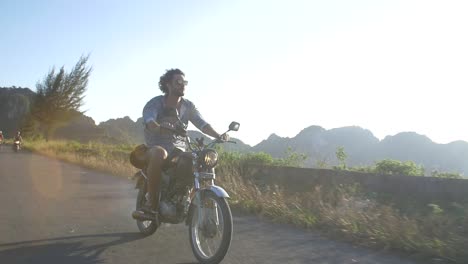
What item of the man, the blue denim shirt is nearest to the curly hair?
the man

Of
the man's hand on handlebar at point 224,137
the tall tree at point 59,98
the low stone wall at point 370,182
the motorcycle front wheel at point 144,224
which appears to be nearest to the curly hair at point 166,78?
the man's hand on handlebar at point 224,137

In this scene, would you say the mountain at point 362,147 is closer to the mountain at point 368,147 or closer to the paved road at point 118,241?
the mountain at point 368,147

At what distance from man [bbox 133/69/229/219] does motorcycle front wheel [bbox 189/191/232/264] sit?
2.26 feet

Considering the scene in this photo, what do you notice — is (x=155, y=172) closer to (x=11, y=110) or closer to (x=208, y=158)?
(x=208, y=158)

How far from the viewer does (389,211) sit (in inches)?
244

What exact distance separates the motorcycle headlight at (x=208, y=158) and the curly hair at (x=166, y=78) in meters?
1.32

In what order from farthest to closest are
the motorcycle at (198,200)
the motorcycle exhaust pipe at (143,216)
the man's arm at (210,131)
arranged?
the man's arm at (210,131)
the motorcycle exhaust pipe at (143,216)
the motorcycle at (198,200)

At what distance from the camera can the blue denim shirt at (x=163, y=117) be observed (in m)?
5.22

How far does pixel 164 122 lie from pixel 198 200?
1064 mm

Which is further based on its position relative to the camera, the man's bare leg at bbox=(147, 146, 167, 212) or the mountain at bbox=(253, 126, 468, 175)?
the mountain at bbox=(253, 126, 468, 175)

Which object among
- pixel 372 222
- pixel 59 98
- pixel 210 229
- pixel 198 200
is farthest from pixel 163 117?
pixel 59 98

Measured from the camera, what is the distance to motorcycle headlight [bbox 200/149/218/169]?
4.61m

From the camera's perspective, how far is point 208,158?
4.61 m

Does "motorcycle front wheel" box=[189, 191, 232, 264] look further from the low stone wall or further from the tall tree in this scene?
the tall tree
